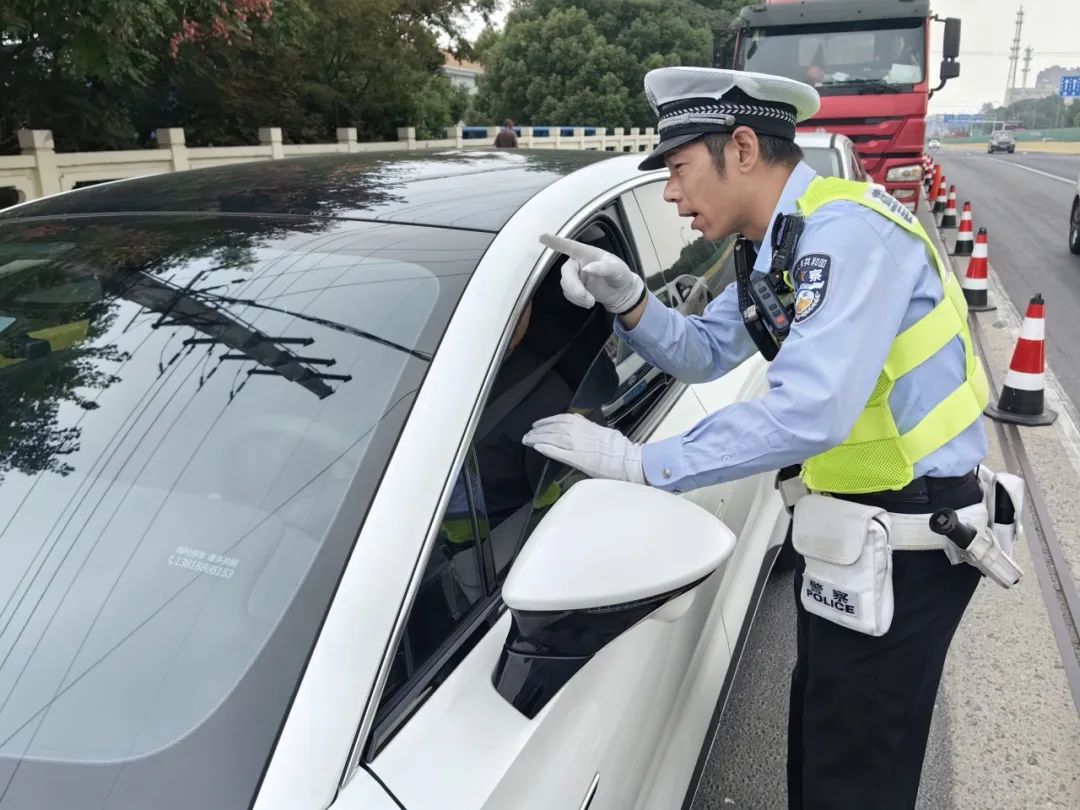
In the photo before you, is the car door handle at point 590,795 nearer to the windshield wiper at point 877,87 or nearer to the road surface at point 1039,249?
the road surface at point 1039,249

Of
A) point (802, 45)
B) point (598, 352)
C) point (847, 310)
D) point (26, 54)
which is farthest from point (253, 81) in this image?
point (847, 310)

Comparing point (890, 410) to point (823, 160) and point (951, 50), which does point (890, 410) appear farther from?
point (951, 50)

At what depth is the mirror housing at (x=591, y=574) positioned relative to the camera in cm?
108

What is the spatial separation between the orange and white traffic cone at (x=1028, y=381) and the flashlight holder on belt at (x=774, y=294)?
147 inches

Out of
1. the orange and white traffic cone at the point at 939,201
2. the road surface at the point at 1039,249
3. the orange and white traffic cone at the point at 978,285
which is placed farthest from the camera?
the orange and white traffic cone at the point at 939,201

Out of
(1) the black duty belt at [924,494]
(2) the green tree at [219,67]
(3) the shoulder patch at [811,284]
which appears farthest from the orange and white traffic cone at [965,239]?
(3) the shoulder patch at [811,284]

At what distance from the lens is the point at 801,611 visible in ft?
6.43

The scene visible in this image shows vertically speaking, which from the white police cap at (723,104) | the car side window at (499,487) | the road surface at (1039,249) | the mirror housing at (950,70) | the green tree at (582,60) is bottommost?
the road surface at (1039,249)

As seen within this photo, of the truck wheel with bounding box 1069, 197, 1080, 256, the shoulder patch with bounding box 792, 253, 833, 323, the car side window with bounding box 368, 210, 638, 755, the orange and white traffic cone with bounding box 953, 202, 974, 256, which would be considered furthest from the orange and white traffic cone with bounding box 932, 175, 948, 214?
the shoulder patch with bounding box 792, 253, 833, 323

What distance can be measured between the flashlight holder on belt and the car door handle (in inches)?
33.2

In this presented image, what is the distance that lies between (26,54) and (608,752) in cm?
817

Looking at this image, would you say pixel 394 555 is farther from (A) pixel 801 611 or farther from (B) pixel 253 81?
(B) pixel 253 81

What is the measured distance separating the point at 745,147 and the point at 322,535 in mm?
1049

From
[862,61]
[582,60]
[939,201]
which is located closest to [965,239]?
[862,61]
